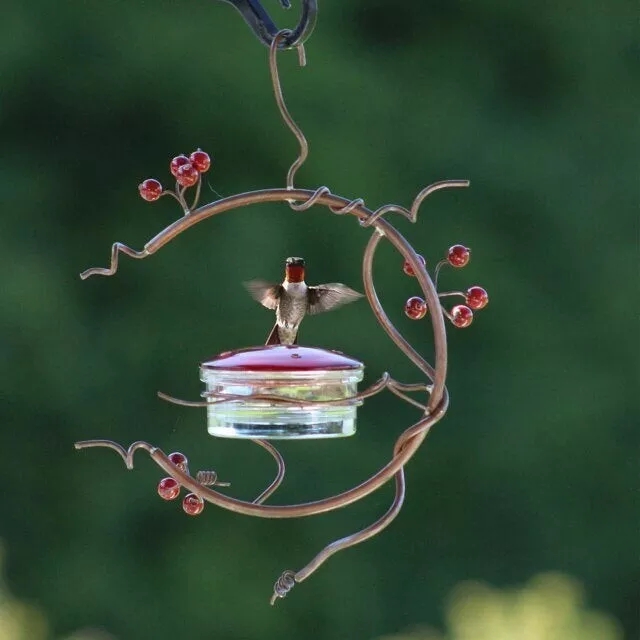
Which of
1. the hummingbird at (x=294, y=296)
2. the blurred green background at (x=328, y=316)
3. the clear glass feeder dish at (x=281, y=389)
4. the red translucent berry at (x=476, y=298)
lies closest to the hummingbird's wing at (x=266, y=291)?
the hummingbird at (x=294, y=296)

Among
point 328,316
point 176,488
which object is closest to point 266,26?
point 176,488

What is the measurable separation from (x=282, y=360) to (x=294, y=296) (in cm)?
15

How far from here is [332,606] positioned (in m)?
3.18

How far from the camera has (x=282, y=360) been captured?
1252mm

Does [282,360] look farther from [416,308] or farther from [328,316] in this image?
[328,316]

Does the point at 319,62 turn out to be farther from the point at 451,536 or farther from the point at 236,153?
the point at 451,536

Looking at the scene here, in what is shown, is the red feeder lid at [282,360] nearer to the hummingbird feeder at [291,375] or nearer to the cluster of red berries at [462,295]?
the hummingbird feeder at [291,375]

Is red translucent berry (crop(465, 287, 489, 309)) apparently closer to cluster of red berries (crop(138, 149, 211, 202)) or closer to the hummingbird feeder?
the hummingbird feeder

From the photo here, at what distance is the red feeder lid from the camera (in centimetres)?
125

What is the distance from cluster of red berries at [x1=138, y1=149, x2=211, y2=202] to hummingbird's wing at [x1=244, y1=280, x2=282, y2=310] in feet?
0.54

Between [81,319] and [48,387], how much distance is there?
19 cm

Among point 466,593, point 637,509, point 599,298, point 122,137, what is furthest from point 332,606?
point 122,137

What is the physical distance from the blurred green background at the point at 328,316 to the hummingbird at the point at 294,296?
156 centimetres

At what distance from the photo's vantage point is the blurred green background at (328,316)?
10.0ft
